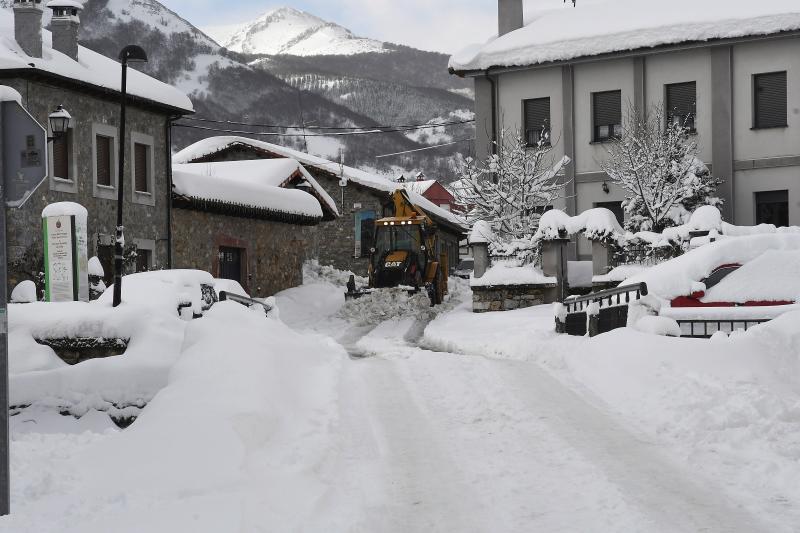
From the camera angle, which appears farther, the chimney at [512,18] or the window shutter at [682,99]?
the chimney at [512,18]

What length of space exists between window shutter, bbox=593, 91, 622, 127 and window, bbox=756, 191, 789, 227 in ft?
15.2

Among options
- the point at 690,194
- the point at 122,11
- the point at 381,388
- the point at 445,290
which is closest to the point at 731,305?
the point at 381,388

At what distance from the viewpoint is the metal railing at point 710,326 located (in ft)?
41.5

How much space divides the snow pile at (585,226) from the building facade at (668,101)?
4.96 metres

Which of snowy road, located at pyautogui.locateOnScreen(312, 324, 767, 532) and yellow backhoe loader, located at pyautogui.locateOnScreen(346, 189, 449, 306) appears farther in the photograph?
yellow backhoe loader, located at pyautogui.locateOnScreen(346, 189, 449, 306)

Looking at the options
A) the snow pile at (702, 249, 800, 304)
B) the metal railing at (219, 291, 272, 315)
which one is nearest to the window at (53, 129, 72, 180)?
the metal railing at (219, 291, 272, 315)

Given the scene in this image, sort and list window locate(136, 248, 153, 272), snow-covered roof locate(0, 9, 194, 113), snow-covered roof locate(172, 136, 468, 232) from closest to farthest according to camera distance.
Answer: snow-covered roof locate(0, 9, 194, 113) → window locate(136, 248, 153, 272) → snow-covered roof locate(172, 136, 468, 232)

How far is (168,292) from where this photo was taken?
1320 cm

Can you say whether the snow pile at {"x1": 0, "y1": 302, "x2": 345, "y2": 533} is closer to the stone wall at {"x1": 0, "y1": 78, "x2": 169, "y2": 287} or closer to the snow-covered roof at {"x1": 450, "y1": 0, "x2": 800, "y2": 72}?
the stone wall at {"x1": 0, "y1": 78, "x2": 169, "y2": 287}

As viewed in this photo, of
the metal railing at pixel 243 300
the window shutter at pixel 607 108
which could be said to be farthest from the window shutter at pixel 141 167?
the window shutter at pixel 607 108

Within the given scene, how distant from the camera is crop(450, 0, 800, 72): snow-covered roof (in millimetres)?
27062

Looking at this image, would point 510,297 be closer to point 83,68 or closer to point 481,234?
point 481,234

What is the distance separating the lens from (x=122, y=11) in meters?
151

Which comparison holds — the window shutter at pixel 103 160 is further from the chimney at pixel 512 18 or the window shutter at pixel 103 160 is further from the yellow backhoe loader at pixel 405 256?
the chimney at pixel 512 18
